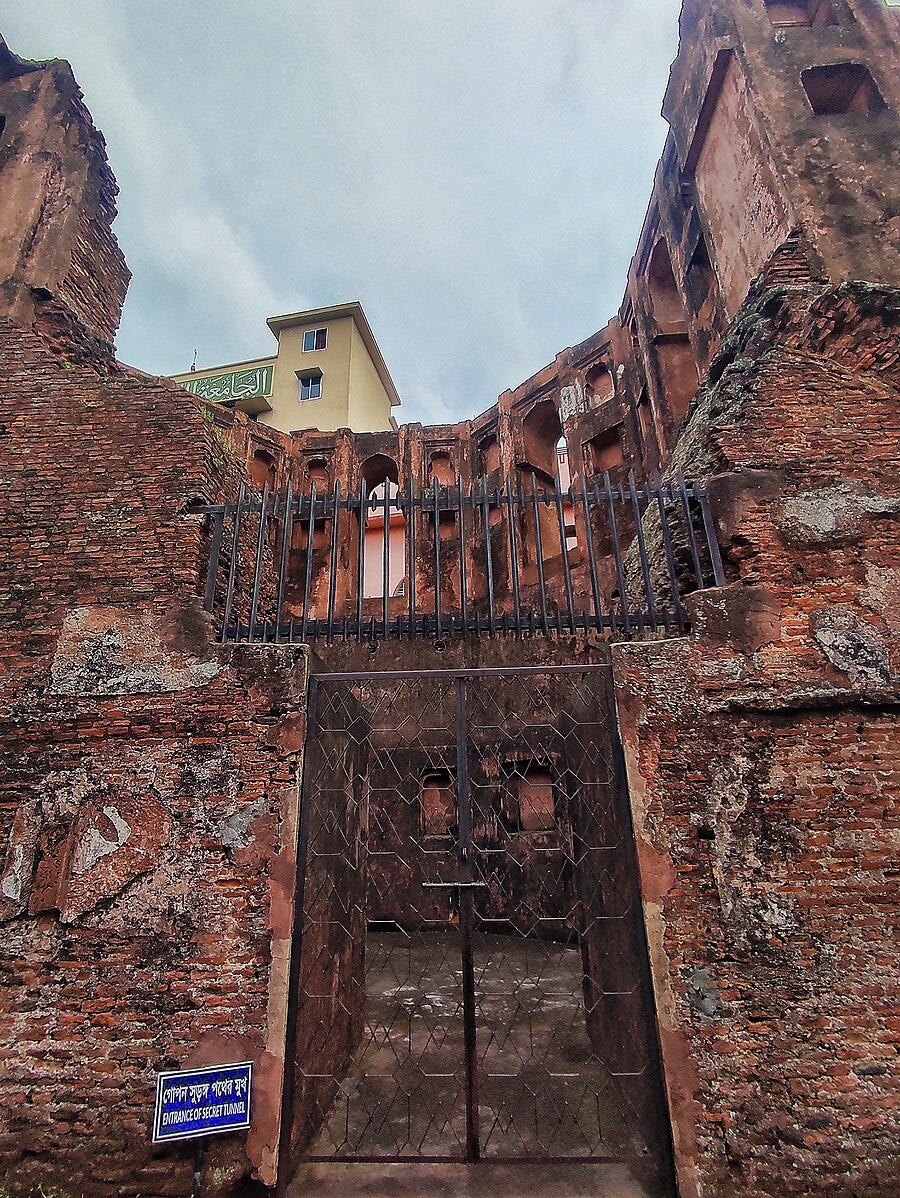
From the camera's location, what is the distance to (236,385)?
26.1 metres

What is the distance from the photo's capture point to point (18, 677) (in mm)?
4371

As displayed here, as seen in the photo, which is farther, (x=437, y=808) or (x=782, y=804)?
(x=437, y=808)

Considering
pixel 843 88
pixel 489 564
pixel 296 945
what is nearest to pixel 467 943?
pixel 296 945

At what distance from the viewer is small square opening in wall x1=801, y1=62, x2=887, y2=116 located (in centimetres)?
736

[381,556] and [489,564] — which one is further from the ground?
[381,556]

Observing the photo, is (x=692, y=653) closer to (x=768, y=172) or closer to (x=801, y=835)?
(x=801, y=835)

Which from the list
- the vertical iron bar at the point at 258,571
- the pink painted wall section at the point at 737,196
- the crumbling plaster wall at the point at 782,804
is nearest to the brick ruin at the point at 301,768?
the crumbling plaster wall at the point at 782,804

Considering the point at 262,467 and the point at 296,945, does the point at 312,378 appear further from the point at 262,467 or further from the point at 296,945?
the point at 296,945

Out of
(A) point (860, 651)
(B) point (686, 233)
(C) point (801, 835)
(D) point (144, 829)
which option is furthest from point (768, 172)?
(D) point (144, 829)

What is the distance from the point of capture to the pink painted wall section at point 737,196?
22.4 feet

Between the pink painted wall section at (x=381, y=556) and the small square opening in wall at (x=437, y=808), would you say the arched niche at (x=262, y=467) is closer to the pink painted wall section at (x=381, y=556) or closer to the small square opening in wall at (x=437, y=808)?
the pink painted wall section at (x=381, y=556)

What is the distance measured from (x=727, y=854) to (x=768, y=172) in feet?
23.6

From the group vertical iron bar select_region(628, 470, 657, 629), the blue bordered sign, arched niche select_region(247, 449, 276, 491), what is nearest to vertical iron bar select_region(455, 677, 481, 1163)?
the blue bordered sign

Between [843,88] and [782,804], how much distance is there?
887 centimetres
